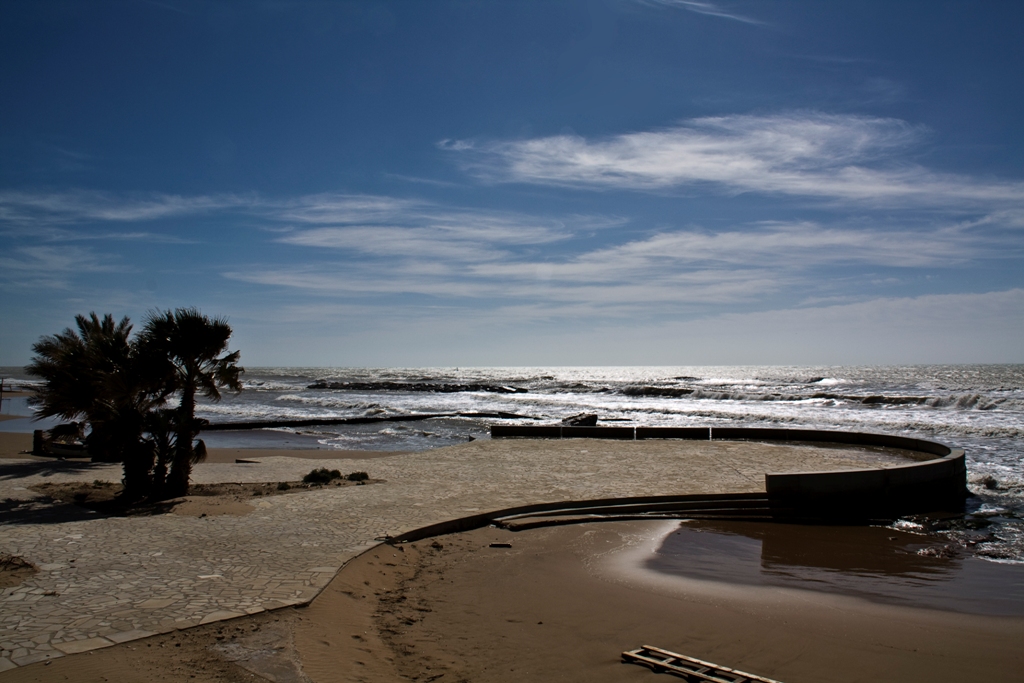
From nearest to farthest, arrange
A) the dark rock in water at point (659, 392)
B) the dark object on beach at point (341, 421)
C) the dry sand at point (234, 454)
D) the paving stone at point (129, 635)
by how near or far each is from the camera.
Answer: the paving stone at point (129, 635) → the dry sand at point (234, 454) → the dark object on beach at point (341, 421) → the dark rock in water at point (659, 392)

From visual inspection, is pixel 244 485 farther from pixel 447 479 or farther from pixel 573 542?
pixel 573 542

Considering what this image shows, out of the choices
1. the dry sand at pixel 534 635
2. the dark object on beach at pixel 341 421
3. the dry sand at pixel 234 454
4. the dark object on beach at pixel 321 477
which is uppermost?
the dark object on beach at pixel 321 477

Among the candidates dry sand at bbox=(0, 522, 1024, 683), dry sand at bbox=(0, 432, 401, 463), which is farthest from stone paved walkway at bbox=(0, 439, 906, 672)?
dry sand at bbox=(0, 432, 401, 463)

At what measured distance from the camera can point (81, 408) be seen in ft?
44.9

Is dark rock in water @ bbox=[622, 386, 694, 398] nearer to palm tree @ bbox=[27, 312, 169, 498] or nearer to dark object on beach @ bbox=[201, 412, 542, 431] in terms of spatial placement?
dark object on beach @ bbox=[201, 412, 542, 431]

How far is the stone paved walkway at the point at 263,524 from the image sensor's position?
18.2ft

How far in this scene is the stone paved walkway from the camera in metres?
5.54

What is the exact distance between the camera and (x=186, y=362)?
450 inches

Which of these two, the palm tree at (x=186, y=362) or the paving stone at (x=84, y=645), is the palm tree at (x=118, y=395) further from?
the paving stone at (x=84, y=645)

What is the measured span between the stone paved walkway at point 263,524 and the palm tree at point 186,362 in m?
1.67

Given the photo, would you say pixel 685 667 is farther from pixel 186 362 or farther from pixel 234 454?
pixel 234 454

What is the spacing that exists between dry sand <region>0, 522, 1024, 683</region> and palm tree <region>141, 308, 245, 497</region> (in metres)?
5.13

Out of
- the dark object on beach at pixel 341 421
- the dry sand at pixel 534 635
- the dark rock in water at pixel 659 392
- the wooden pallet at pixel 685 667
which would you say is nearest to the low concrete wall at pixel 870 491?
the dry sand at pixel 534 635

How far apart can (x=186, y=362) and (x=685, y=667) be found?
942 cm
